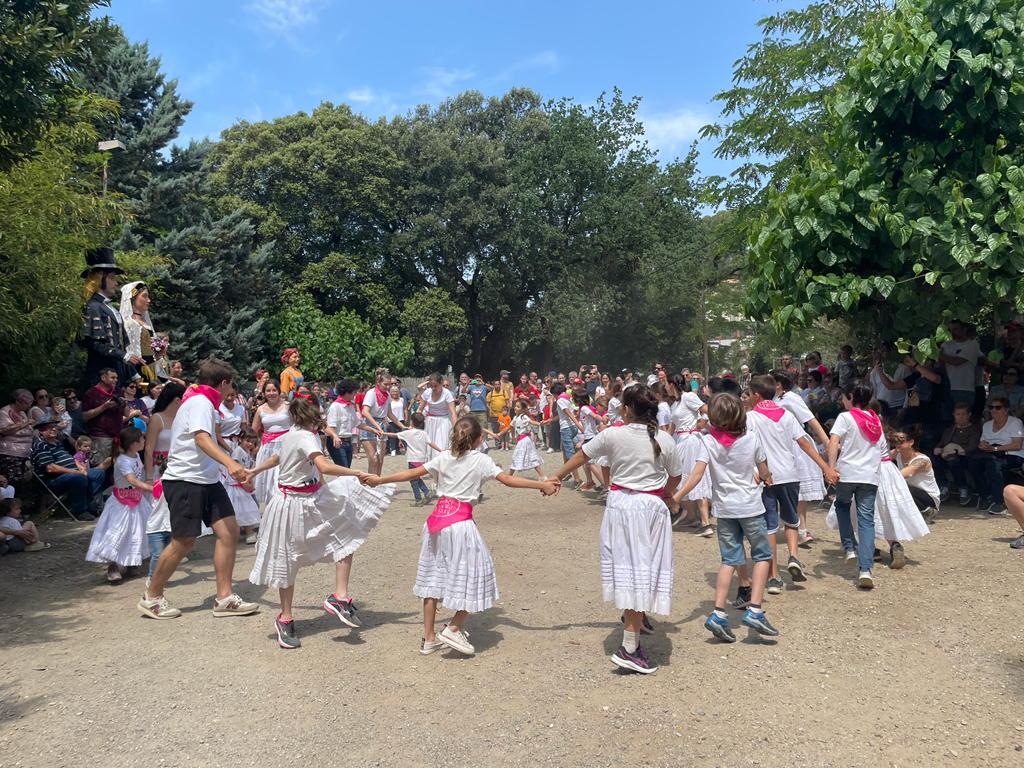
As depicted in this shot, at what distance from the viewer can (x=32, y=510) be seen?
11250 mm

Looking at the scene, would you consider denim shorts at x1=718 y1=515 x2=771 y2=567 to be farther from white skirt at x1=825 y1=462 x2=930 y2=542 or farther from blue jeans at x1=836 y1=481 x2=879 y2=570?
white skirt at x1=825 y1=462 x2=930 y2=542

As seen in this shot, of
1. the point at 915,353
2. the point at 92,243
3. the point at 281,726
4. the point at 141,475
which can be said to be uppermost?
the point at 92,243

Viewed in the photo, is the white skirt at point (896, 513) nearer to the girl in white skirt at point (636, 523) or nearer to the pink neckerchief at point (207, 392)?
the girl in white skirt at point (636, 523)

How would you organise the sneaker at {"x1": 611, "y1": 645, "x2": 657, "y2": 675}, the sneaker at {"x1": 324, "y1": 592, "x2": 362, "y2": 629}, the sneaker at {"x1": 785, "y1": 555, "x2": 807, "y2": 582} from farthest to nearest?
1. the sneaker at {"x1": 785, "y1": 555, "x2": 807, "y2": 582}
2. the sneaker at {"x1": 324, "y1": 592, "x2": 362, "y2": 629}
3. the sneaker at {"x1": 611, "y1": 645, "x2": 657, "y2": 675}

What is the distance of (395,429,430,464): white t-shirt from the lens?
10312mm

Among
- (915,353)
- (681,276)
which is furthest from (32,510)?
(681,276)

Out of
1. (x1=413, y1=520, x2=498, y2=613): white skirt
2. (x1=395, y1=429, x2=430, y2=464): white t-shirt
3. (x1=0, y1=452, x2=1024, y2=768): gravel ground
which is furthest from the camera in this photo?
(x1=395, y1=429, x2=430, y2=464): white t-shirt

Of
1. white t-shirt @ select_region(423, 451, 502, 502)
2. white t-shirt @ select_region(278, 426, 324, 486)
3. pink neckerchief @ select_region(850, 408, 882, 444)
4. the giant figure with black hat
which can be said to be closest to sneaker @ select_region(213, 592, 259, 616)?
white t-shirt @ select_region(278, 426, 324, 486)

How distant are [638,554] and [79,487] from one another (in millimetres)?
9081

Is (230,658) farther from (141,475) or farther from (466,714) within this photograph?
(141,475)

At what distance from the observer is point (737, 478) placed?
6160mm

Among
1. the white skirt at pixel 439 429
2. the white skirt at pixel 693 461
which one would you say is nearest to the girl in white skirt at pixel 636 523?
the white skirt at pixel 693 461

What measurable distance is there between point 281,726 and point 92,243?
38.6ft

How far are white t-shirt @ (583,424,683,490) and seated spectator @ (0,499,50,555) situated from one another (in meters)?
7.38
